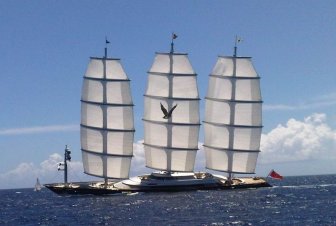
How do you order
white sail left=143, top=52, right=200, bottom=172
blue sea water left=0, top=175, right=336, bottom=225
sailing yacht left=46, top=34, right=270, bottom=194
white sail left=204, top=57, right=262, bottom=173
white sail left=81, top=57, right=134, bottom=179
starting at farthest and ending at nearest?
white sail left=204, top=57, right=262, bottom=173, white sail left=143, top=52, right=200, bottom=172, sailing yacht left=46, top=34, right=270, bottom=194, white sail left=81, top=57, right=134, bottom=179, blue sea water left=0, top=175, right=336, bottom=225

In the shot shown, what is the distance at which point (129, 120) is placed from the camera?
110 m

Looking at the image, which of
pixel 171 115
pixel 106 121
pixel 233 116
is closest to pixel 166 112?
pixel 171 115

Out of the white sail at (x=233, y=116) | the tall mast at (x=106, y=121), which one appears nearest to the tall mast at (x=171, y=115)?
the white sail at (x=233, y=116)

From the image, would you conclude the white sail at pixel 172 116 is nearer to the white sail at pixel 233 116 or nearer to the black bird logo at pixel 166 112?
the black bird logo at pixel 166 112

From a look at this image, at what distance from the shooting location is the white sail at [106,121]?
109250 mm

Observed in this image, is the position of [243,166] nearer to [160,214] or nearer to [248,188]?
[248,188]

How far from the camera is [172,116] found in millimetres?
114562

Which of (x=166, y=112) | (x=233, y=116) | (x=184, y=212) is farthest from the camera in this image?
(x=233, y=116)

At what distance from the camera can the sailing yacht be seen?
4326 inches

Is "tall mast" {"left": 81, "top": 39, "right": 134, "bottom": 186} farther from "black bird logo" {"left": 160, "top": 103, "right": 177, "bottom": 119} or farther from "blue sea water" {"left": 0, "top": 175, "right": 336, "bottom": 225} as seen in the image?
"blue sea water" {"left": 0, "top": 175, "right": 336, "bottom": 225}

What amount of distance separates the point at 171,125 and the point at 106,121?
1207 cm

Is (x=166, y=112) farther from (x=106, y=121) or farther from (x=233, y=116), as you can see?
(x=233, y=116)

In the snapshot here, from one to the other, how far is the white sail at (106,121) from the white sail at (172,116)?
216 inches

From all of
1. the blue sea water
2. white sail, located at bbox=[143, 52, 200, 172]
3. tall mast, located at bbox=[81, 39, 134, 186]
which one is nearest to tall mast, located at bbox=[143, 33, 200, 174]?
white sail, located at bbox=[143, 52, 200, 172]
